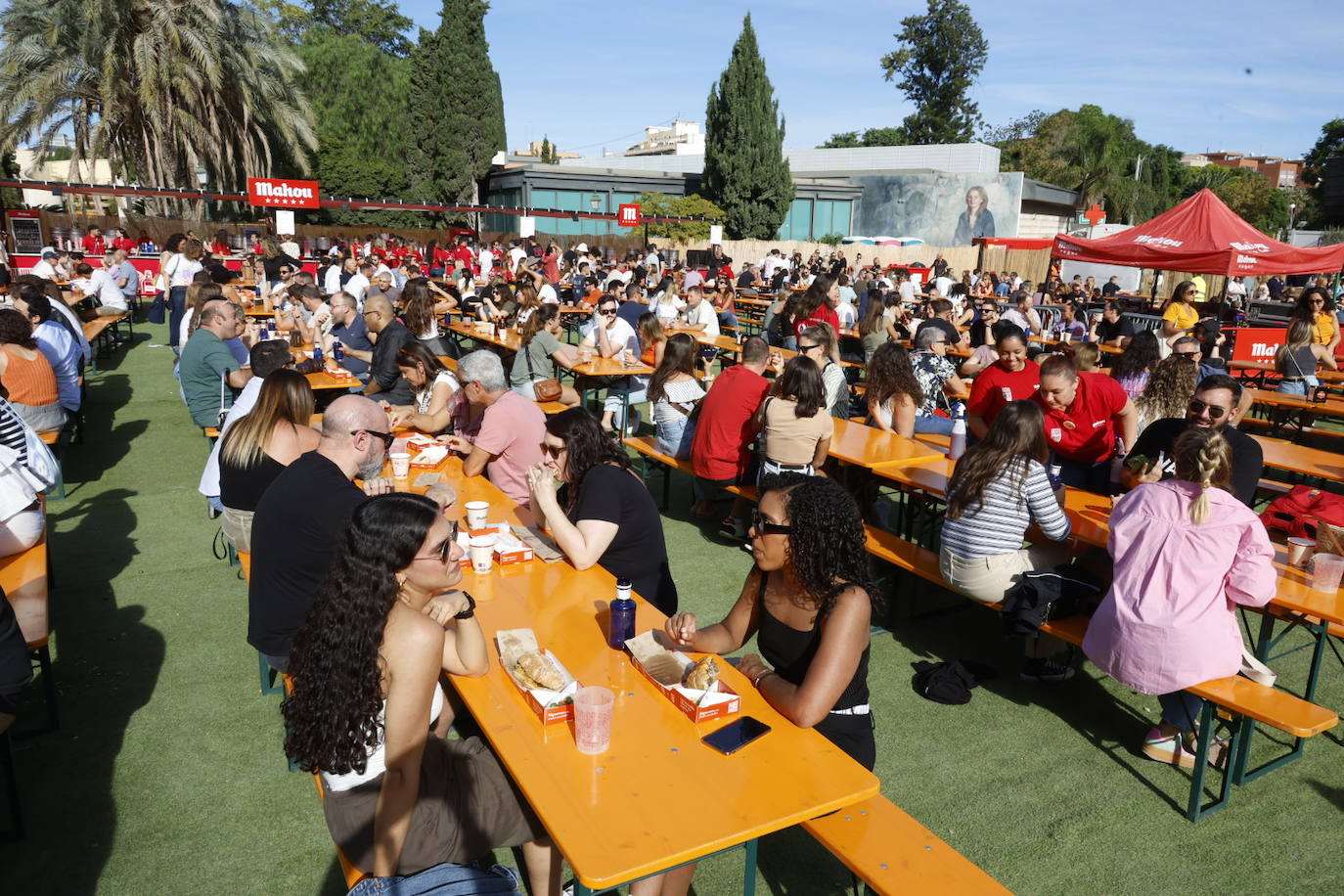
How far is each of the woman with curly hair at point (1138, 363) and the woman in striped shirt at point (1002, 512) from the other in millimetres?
3050

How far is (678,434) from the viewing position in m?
6.43

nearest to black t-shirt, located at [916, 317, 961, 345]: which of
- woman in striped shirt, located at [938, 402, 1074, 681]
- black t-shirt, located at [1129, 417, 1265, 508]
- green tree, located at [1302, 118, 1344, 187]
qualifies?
black t-shirt, located at [1129, 417, 1265, 508]

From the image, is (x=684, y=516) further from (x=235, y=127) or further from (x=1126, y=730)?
(x=235, y=127)

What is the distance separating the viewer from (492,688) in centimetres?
262

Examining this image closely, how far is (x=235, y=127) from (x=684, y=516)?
30825 millimetres

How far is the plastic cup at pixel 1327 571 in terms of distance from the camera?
11.8 feet

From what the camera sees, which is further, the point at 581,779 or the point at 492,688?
the point at 492,688

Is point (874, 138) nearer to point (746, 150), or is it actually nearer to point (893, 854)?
point (746, 150)

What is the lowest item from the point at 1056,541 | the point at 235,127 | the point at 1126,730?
the point at 1126,730

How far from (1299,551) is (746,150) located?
35.7m

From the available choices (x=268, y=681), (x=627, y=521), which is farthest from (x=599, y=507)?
(x=268, y=681)

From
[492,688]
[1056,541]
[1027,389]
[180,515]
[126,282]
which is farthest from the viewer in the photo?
[126,282]

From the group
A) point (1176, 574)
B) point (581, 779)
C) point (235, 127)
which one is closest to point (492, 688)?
point (581, 779)

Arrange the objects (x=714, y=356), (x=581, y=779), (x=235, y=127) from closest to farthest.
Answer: (x=581, y=779), (x=714, y=356), (x=235, y=127)
